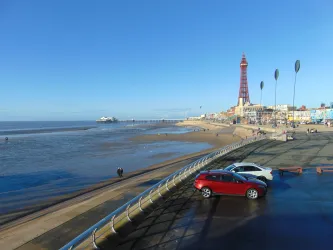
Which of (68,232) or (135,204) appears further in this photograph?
(135,204)

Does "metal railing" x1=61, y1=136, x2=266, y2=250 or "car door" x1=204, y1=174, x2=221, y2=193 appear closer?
"metal railing" x1=61, y1=136, x2=266, y2=250

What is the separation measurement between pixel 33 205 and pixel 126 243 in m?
11.2

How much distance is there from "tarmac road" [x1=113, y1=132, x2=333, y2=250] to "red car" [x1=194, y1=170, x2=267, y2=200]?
1.11 feet

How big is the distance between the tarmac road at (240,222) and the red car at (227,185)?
34cm

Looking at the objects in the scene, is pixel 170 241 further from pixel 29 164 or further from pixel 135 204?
pixel 29 164

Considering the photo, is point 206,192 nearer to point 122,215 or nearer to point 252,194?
point 252,194

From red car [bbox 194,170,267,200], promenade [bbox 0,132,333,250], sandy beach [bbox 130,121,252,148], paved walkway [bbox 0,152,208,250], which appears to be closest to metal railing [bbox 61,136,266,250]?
promenade [bbox 0,132,333,250]

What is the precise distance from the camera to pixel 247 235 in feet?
26.5

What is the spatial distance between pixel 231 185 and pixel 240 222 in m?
2.98

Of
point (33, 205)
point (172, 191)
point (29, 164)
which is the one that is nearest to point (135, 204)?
point (172, 191)

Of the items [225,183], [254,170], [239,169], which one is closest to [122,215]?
[225,183]

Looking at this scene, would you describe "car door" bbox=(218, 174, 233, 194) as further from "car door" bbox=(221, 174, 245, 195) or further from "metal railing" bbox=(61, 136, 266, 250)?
"metal railing" bbox=(61, 136, 266, 250)

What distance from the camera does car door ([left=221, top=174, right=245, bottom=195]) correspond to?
11.9 m

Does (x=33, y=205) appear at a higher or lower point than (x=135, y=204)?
lower
